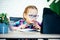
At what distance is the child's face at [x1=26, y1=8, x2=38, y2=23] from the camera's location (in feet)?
7.16

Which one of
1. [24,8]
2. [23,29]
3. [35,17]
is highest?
[24,8]

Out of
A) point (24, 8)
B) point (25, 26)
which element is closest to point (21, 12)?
point (24, 8)

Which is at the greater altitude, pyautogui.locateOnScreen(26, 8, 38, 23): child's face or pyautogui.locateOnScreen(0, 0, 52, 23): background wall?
pyautogui.locateOnScreen(0, 0, 52, 23): background wall

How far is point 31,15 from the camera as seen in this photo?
7.19 feet

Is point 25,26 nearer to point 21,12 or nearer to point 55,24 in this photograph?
point 21,12

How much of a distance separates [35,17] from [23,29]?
28 cm

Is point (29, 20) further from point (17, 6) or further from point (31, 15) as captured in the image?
point (17, 6)

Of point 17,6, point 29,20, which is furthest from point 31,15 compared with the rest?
point 17,6

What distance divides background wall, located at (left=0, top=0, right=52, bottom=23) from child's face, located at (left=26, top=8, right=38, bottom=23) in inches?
3.2

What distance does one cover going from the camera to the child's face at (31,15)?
218 cm

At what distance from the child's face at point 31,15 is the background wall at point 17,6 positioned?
0.08m

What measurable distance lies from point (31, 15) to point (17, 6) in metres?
0.27

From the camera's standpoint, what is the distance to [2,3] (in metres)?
2.13

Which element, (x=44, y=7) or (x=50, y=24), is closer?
(x=50, y=24)
